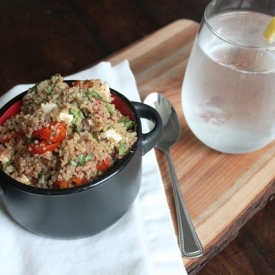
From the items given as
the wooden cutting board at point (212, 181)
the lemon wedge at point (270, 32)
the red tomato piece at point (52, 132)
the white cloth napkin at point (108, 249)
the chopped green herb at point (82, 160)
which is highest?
the lemon wedge at point (270, 32)

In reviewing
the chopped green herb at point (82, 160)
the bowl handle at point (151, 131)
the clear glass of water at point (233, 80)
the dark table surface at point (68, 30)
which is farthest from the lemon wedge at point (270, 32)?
the dark table surface at point (68, 30)

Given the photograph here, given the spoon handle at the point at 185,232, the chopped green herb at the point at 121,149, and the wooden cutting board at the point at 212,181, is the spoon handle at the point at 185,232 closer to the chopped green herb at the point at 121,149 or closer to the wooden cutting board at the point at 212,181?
the wooden cutting board at the point at 212,181

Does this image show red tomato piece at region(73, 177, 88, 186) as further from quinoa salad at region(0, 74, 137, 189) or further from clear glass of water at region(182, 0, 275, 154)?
clear glass of water at region(182, 0, 275, 154)

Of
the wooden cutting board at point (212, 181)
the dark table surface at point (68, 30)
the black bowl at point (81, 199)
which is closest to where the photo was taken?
the black bowl at point (81, 199)

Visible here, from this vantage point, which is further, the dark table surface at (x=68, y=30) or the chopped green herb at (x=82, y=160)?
the dark table surface at (x=68, y=30)

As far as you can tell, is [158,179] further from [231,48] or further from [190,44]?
[190,44]

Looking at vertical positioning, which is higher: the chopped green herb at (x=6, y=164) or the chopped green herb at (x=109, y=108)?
the chopped green herb at (x=109, y=108)

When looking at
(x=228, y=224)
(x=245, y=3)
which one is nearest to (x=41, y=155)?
(x=228, y=224)

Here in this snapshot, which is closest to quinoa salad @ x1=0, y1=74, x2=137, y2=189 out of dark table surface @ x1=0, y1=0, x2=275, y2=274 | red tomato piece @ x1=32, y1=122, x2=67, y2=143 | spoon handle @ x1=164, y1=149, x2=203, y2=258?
red tomato piece @ x1=32, y1=122, x2=67, y2=143
